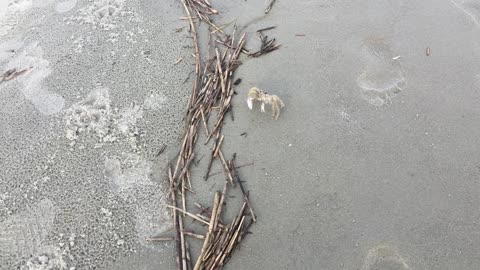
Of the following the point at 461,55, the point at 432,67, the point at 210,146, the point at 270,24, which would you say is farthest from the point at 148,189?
the point at 461,55

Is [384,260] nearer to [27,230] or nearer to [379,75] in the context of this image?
[379,75]

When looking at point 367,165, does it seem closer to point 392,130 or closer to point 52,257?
point 392,130

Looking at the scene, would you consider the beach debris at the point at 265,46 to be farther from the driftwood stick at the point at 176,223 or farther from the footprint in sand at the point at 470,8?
the footprint in sand at the point at 470,8

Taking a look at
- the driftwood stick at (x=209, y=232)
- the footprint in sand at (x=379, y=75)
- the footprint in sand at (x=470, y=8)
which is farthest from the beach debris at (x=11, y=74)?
the footprint in sand at (x=470, y=8)

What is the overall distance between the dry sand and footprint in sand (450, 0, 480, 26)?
0.02m

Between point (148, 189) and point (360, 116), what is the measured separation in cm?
168

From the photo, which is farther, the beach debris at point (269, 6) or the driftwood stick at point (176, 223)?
the beach debris at point (269, 6)

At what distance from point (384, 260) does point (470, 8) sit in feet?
8.60

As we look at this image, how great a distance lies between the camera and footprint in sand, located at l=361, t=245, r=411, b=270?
2.65m

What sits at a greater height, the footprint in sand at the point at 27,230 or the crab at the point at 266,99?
the crab at the point at 266,99

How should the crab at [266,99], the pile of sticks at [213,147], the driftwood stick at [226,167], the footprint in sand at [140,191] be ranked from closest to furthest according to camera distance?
the pile of sticks at [213,147]
the footprint in sand at [140,191]
the driftwood stick at [226,167]
the crab at [266,99]

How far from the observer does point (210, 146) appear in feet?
10.6

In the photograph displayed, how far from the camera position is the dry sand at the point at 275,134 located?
2.78 meters

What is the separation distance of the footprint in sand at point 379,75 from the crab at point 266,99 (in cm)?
71
